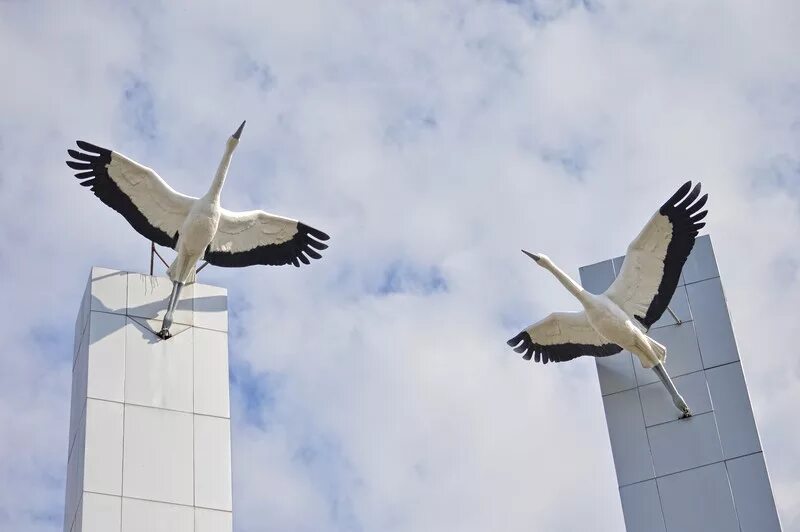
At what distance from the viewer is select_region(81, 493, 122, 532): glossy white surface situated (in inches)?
1047

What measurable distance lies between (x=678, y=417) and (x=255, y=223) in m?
9.48

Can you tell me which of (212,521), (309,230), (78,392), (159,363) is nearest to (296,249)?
(309,230)

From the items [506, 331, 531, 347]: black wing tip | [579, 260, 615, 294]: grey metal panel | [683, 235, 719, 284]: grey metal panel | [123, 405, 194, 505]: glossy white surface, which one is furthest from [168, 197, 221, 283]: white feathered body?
[683, 235, 719, 284]: grey metal panel

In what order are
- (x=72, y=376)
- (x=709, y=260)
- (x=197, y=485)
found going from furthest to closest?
(x=709, y=260), (x=72, y=376), (x=197, y=485)

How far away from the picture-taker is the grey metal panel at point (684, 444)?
100ft

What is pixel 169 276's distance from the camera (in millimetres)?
30500

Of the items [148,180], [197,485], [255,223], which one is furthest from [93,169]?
[197,485]

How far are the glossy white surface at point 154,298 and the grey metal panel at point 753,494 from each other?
11004mm

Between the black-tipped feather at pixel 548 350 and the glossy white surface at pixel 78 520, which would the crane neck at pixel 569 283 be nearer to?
the black-tipped feather at pixel 548 350

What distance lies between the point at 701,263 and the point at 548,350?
3.69 metres

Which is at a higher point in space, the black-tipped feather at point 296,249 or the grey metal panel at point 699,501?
the black-tipped feather at point 296,249

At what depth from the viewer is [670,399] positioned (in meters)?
31.3

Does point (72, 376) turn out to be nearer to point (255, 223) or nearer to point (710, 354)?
point (255, 223)

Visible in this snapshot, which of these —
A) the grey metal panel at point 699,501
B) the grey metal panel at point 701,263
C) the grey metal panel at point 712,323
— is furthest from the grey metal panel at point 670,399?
the grey metal panel at point 701,263
